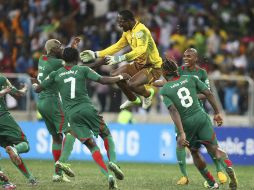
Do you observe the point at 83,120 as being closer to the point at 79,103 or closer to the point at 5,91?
the point at 79,103

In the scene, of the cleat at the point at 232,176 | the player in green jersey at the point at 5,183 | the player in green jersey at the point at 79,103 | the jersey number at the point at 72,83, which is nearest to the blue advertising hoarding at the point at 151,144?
the player in green jersey at the point at 79,103

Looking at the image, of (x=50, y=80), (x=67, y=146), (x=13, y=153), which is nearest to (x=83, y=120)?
(x=50, y=80)

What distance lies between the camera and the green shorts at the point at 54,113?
→ 17.6m

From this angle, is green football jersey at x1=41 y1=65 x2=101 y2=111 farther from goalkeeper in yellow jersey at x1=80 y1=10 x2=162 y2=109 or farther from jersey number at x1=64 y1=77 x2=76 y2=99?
goalkeeper in yellow jersey at x1=80 y1=10 x2=162 y2=109

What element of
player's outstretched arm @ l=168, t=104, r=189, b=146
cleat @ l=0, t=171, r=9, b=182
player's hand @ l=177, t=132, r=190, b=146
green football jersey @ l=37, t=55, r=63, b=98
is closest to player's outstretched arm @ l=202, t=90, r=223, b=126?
player's outstretched arm @ l=168, t=104, r=189, b=146

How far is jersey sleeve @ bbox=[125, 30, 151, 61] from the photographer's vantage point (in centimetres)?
1753

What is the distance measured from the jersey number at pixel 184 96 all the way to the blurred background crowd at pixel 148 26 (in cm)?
1015

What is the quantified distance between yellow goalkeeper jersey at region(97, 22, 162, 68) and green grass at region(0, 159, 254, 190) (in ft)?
8.24

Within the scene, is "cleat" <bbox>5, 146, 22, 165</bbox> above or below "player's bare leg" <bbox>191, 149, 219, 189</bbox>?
above

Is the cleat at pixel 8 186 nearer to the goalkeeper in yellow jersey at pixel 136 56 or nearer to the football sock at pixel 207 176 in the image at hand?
the football sock at pixel 207 176

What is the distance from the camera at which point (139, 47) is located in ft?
57.8

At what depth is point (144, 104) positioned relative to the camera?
62.6 feet

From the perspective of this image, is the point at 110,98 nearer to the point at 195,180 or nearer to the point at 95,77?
the point at 195,180

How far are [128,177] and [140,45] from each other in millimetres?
2924
